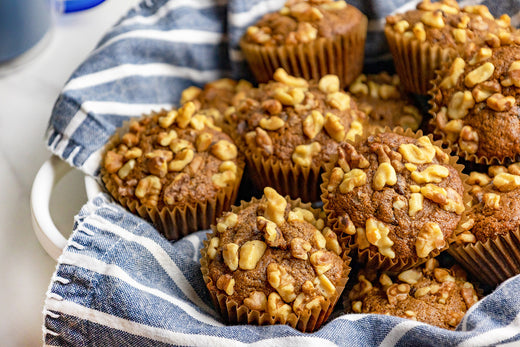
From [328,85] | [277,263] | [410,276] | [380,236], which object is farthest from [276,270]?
[328,85]

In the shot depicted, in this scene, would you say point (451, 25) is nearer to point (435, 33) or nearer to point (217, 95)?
point (435, 33)

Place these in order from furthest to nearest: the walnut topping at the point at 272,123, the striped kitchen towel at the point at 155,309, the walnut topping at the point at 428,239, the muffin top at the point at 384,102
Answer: the muffin top at the point at 384,102 → the walnut topping at the point at 272,123 → the walnut topping at the point at 428,239 → the striped kitchen towel at the point at 155,309

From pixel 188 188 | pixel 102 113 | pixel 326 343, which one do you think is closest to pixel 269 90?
pixel 188 188

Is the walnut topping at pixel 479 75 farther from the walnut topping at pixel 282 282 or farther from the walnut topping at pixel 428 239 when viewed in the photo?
the walnut topping at pixel 282 282

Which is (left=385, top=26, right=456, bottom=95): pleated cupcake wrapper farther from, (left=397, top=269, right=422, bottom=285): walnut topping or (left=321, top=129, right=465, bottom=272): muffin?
(left=397, top=269, right=422, bottom=285): walnut topping

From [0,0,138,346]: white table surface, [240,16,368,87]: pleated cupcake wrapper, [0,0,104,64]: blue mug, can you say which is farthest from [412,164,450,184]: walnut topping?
[0,0,104,64]: blue mug

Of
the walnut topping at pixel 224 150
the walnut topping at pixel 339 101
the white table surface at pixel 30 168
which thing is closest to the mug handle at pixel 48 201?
the white table surface at pixel 30 168
